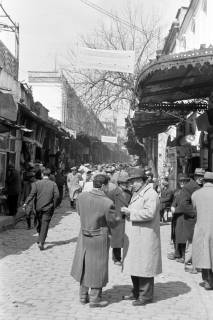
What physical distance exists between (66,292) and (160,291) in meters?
1.34

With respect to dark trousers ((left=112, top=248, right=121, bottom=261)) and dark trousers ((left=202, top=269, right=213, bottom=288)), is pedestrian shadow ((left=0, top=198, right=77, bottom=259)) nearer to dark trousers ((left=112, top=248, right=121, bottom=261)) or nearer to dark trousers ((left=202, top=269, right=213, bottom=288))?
dark trousers ((left=112, top=248, right=121, bottom=261))

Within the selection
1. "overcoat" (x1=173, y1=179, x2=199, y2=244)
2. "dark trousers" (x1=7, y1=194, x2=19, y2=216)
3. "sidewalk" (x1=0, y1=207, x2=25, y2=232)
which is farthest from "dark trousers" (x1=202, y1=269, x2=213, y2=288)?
"dark trousers" (x1=7, y1=194, x2=19, y2=216)

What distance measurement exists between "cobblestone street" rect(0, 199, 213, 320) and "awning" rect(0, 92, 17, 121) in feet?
19.7

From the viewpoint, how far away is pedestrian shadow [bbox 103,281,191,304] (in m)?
6.48

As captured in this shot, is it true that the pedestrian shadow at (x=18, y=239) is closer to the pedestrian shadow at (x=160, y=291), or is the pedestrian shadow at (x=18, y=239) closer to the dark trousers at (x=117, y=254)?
the dark trousers at (x=117, y=254)

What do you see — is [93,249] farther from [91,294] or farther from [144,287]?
[144,287]

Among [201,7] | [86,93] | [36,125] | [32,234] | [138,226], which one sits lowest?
[32,234]

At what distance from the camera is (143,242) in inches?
237

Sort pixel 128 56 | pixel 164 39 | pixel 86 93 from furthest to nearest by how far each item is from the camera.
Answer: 1. pixel 164 39
2. pixel 86 93
3. pixel 128 56

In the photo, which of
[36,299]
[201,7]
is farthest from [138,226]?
[201,7]

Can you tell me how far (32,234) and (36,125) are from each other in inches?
426

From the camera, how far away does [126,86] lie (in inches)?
983

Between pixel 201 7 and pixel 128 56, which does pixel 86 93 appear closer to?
pixel 201 7

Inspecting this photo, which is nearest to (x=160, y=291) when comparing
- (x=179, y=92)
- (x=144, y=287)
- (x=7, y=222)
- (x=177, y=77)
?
(x=144, y=287)
